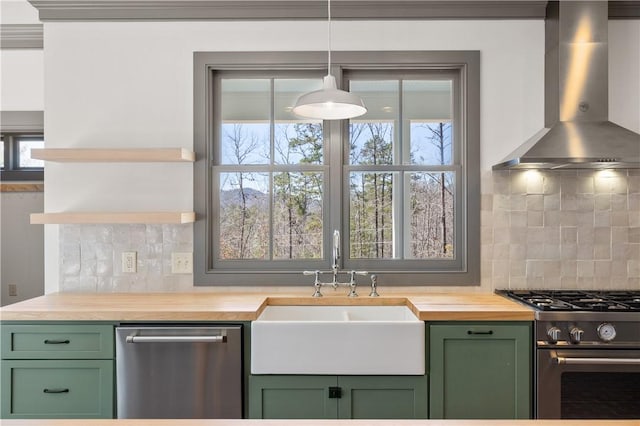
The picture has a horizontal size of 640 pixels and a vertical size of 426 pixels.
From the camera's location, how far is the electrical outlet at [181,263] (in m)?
2.71

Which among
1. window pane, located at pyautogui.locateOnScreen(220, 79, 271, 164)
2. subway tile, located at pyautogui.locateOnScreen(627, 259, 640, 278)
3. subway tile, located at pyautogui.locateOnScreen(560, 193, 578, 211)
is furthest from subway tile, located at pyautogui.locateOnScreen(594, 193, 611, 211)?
window pane, located at pyautogui.locateOnScreen(220, 79, 271, 164)

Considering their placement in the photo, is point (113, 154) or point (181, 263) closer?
point (113, 154)

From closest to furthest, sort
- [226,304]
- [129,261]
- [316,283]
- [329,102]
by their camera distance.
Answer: [329,102]
[226,304]
[316,283]
[129,261]

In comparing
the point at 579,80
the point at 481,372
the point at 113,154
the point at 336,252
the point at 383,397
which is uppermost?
the point at 579,80

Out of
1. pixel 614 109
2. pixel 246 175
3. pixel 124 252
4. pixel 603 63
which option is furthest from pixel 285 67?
pixel 614 109

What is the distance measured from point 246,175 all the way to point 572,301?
6.37 feet

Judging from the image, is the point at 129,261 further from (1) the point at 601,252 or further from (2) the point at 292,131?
(1) the point at 601,252

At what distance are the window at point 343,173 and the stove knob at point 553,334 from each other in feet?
2.43

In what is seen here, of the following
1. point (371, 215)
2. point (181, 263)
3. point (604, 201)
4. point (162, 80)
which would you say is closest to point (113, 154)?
point (162, 80)

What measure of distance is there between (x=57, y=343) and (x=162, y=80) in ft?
5.07

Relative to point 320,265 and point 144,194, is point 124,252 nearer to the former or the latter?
point 144,194

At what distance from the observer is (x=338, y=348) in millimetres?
2100

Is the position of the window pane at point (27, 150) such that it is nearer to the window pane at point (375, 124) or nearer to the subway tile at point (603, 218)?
the window pane at point (375, 124)

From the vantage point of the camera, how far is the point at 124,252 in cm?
270
